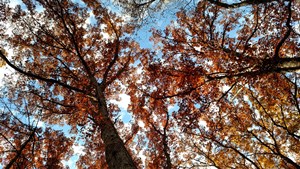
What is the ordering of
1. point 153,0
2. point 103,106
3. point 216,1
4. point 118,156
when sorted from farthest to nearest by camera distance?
1. point 103,106
2. point 153,0
3. point 216,1
4. point 118,156

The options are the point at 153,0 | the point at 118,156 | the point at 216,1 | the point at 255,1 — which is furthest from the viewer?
the point at 153,0

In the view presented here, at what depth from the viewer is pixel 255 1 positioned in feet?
19.3

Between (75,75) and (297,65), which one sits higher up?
(75,75)

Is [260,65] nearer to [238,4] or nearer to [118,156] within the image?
[238,4]

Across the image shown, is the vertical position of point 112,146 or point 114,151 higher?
point 112,146

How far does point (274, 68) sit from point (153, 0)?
13.3ft

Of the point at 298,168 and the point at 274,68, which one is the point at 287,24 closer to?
the point at 274,68

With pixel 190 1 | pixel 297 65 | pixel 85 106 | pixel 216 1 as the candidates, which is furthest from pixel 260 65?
pixel 85 106

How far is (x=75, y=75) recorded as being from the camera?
37.7 ft

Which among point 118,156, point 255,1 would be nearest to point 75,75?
point 118,156

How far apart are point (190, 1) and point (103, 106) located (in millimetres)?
4348

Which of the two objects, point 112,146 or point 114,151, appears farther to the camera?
point 112,146

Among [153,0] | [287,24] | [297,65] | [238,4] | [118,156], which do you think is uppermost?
[153,0]

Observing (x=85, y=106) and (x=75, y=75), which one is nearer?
(x=85, y=106)
